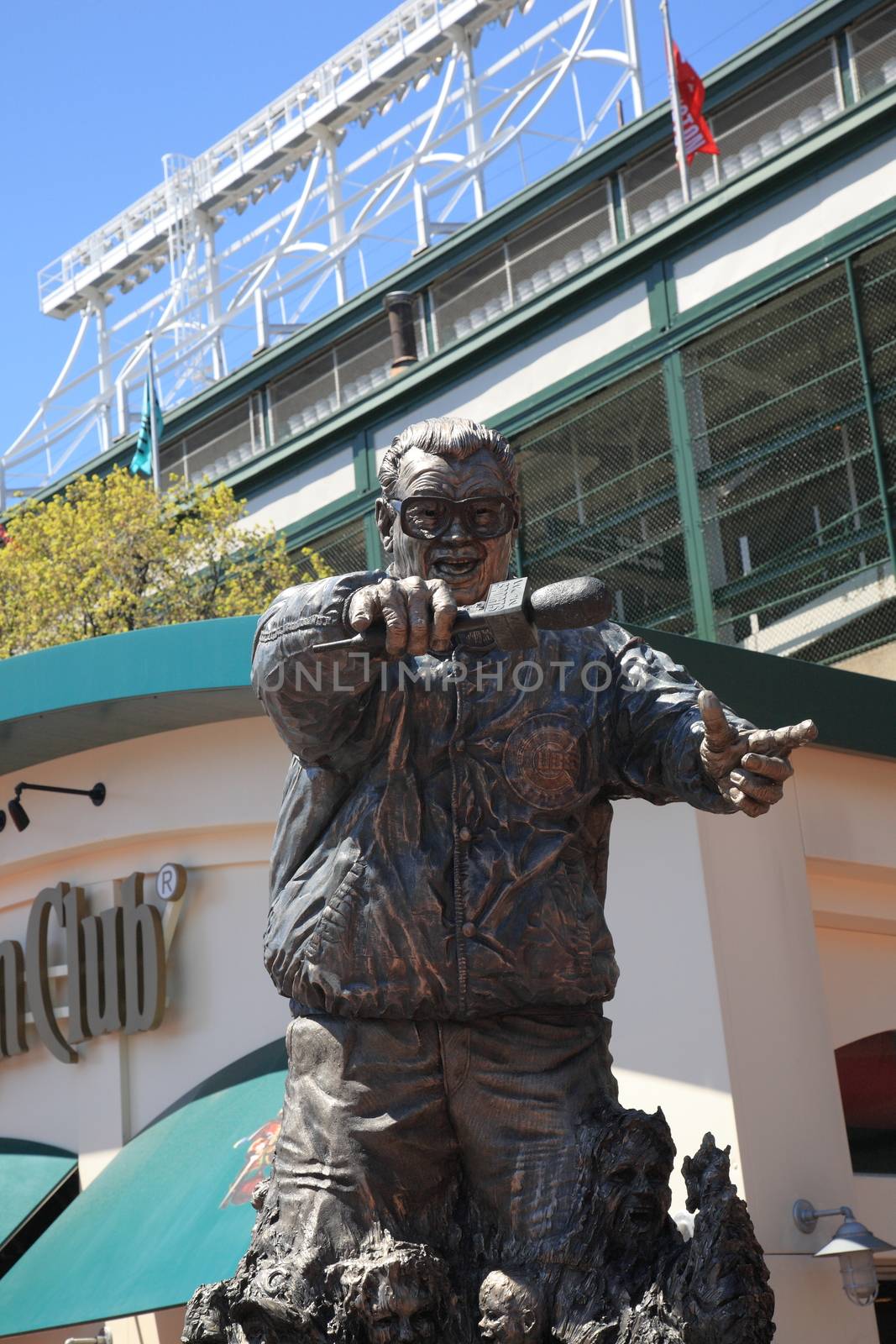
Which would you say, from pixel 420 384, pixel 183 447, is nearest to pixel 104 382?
pixel 183 447

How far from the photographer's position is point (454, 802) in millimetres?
3695

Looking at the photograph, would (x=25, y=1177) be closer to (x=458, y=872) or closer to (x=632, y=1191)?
(x=458, y=872)

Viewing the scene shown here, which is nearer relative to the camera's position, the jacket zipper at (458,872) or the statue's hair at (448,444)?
the jacket zipper at (458,872)

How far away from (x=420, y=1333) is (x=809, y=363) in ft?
45.3

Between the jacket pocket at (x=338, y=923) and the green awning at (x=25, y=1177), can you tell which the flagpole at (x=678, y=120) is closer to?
the green awning at (x=25, y=1177)

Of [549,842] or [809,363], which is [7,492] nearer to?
[809,363]

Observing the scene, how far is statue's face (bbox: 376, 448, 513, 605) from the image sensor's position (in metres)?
3.73

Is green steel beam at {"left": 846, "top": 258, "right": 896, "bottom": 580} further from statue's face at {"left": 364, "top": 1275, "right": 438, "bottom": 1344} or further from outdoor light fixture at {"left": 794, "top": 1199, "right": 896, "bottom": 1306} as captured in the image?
statue's face at {"left": 364, "top": 1275, "right": 438, "bottom": 1344}

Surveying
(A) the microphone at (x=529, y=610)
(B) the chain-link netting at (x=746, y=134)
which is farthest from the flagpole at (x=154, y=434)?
(A) the microphone at (x=529, y=610)

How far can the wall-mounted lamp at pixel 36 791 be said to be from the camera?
11.0 metres

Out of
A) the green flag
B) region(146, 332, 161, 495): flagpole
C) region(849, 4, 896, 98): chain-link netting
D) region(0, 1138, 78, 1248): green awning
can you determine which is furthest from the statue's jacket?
the green flag

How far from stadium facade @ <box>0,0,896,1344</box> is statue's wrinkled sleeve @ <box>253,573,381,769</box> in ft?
17.0

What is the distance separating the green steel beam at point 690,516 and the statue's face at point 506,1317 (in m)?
13.5

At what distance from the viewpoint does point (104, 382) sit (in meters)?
31.6
